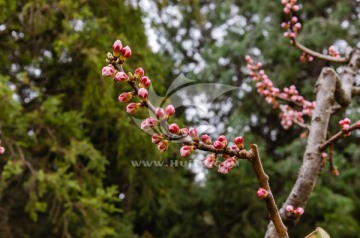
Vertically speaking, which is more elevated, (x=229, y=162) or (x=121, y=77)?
(x=121, y=77)

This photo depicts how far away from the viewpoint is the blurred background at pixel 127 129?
4879 millimetres

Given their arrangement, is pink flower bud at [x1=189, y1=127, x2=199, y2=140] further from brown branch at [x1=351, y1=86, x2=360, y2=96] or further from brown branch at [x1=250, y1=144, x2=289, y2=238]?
brown branch at [x1=351, y1=86, x2=360, y2=96]

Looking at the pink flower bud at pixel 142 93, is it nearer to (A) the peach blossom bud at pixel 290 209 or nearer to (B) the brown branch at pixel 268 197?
(B) the brown branch at pixel 268 197

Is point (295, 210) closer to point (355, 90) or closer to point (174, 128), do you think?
point (174, 128)

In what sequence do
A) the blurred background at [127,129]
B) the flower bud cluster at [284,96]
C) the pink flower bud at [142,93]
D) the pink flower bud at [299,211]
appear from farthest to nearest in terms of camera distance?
the blurred background at [127,129] → the flower bud cluster at [284,96] → the pink flower bud at [299,211] → the pink flower bud at [142,93]

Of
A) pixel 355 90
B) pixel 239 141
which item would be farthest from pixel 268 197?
pixel 355 90

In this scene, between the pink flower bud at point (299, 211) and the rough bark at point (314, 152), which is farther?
the rough bark at point (314, 152)

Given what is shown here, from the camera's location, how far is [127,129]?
5.32 metres

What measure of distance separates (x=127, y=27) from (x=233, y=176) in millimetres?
2833

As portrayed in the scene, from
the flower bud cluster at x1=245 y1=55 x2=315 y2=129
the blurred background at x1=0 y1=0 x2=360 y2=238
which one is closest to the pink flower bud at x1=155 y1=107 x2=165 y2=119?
the flower bud cluster at x1=245 y1=55 x2=315 y2=129

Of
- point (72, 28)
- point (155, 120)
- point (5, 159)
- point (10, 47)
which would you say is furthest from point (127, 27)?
point (155, 120)

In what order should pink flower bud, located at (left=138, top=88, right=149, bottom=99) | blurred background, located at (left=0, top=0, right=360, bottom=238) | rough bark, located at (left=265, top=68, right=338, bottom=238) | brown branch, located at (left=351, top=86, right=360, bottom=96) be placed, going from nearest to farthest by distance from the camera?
1. pink flower bud, located at (left=138, top=88, right=149, bottom=99)
2. rough bark, located at (left=265, top=68, right=338, bottom=238)
3. brown branch, located at (left=351, top=86, right=360, bottom=96)
4. blurred background, located at (left=0, top=0, right=360, bottom=238)

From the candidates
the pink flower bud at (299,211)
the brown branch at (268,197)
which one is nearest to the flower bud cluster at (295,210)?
the pink flower bud at (299,211)

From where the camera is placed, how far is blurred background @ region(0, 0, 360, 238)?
192 inches
